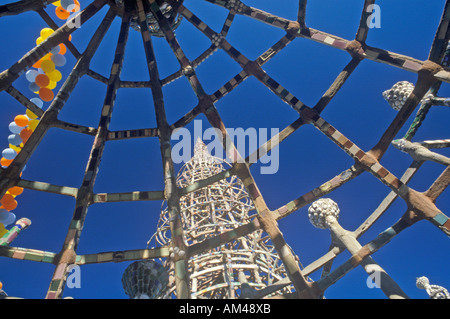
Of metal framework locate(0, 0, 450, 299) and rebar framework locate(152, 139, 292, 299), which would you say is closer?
metal framework locate(0, 0, 450, 299)

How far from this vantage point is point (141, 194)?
233 inches

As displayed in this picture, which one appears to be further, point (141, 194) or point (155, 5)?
point (155, 5)

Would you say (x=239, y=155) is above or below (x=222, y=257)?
below

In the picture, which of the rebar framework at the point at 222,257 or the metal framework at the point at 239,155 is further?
the rebar framework at the point at 222,257

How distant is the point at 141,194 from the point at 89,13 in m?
5.18

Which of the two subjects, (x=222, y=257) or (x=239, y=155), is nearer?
(x=239, y=155)

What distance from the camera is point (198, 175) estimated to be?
58.1 ft

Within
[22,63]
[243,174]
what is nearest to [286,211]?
[243,174]

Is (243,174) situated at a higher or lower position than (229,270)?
lower
